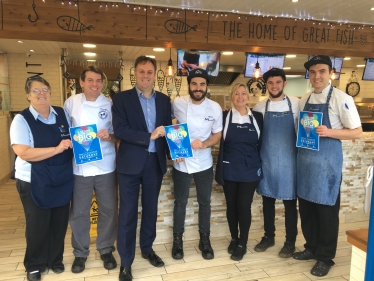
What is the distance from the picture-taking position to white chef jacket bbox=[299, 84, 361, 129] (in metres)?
2.50

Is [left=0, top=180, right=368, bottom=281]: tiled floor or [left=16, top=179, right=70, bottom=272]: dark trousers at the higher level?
[left=16, top=179, right=70, bottom=272]: dark trousers

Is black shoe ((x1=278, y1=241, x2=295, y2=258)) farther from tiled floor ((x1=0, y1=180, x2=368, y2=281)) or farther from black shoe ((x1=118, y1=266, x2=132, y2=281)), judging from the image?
black shoe ((x1=118, y1=266, x2=132, y2=281))

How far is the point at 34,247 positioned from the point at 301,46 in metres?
4.60

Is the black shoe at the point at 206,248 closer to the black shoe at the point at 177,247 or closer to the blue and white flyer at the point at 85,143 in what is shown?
the black shoe at the point at 177,247

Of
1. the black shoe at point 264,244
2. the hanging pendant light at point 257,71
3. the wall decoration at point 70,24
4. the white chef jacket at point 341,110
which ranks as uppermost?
the wall decoration at point 70,24

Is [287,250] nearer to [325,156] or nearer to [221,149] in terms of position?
[325,156]

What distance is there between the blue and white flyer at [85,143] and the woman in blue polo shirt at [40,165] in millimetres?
65

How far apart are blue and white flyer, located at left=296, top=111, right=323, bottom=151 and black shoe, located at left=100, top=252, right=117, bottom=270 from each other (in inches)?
77.7

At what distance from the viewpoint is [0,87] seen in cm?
651

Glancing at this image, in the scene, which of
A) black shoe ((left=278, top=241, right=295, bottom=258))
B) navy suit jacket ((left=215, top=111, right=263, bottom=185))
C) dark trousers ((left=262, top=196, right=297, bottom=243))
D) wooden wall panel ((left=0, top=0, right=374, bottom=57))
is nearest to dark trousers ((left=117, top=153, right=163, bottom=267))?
navy suit jacket ((left=215, top=111, right=263, bottom=185))

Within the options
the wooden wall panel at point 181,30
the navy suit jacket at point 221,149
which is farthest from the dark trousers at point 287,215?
the wooden wall panel at point 181,30

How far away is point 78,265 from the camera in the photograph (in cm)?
276

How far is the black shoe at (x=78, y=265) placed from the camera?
2.74 m

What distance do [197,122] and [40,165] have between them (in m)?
1.34
